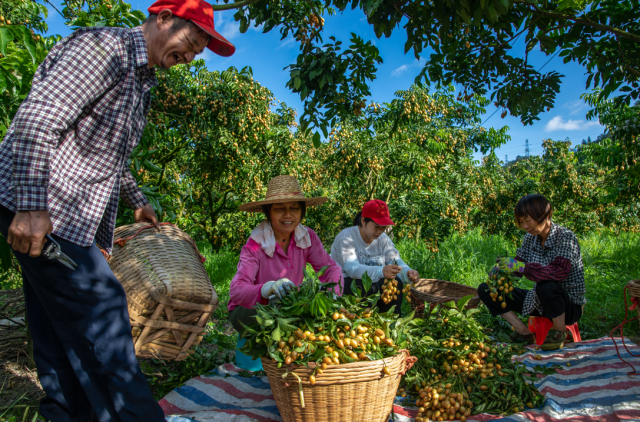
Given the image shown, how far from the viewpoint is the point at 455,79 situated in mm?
3068

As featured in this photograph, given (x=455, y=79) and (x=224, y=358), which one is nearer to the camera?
(x=224, y=358)

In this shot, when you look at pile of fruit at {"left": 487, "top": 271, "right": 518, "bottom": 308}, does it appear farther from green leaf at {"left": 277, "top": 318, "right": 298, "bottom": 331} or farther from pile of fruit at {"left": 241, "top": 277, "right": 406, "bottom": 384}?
green leaf at {"left": 277, "top": 318, "right": 298, "bottom": 331}

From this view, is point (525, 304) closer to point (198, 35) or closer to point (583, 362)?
point (583, 362)

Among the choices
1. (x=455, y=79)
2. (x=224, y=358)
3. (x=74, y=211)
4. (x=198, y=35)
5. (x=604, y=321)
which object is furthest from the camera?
(x=604, y=321)

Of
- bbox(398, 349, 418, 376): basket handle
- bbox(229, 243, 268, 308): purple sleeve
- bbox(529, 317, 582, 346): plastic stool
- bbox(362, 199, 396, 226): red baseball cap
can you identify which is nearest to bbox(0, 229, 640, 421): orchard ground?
bbox(529, 317, 582, 346): plastic stool

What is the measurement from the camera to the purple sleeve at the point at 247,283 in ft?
6.87

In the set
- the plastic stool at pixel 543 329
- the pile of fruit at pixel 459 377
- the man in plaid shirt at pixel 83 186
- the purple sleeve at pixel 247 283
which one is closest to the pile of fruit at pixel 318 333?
the pile of fruit at pixel 459 377

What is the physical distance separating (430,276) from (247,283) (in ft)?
10.1

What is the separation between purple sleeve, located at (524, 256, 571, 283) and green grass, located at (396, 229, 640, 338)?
857 mm

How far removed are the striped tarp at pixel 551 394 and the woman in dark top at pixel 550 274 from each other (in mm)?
266

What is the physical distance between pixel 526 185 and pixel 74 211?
709 centimetres

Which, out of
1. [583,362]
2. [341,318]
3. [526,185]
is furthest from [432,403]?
[526,185]

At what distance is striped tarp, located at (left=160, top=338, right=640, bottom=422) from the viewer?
1839mm

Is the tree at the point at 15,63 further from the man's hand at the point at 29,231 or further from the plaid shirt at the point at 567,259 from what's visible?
the plaid shirt at the point at 567,259
